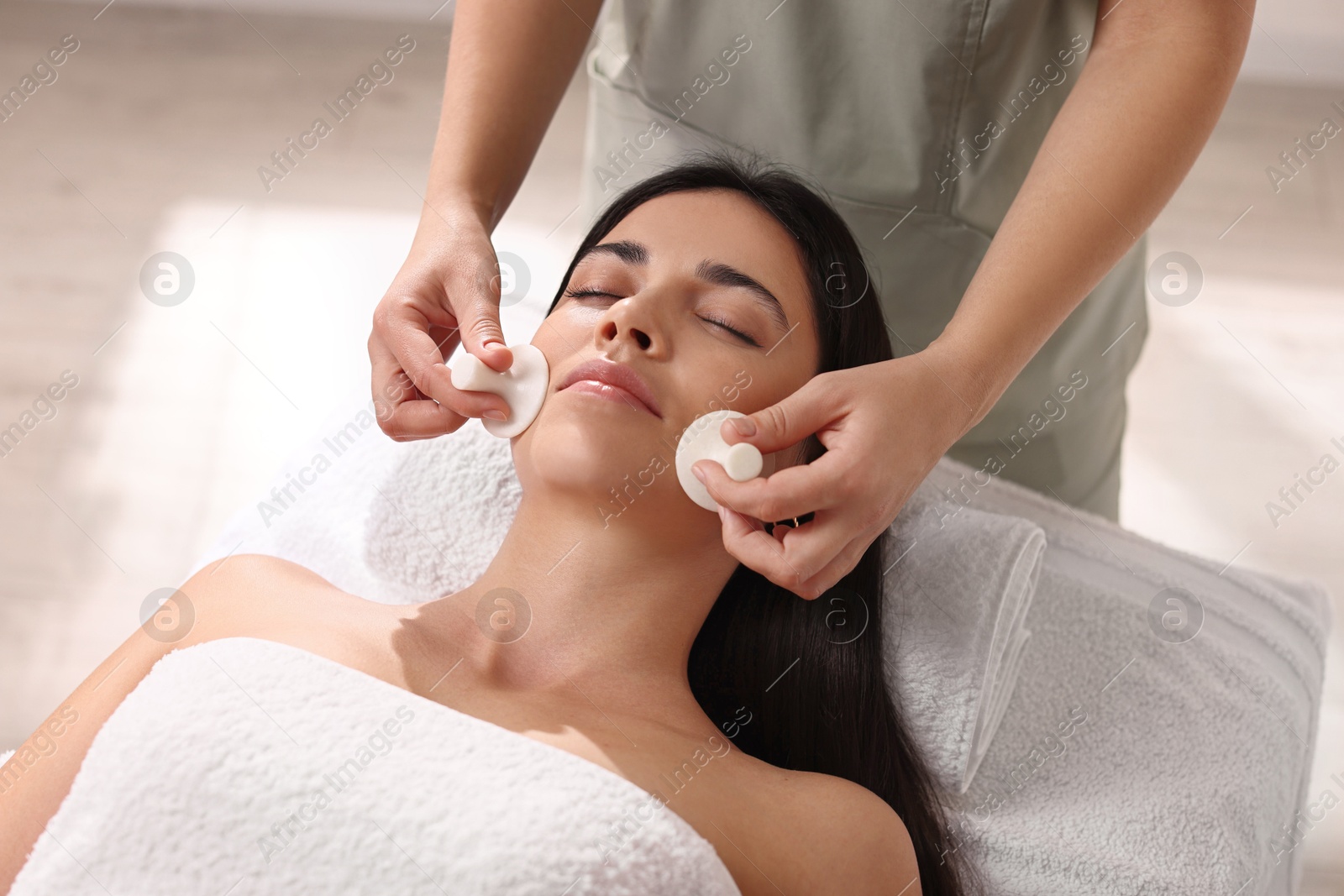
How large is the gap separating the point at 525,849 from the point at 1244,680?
40.9 inches

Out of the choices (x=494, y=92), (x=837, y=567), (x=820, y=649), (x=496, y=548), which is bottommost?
(x=820, y=649)

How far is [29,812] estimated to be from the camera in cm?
108

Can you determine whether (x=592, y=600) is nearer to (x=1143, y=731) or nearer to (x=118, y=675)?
(x=118, y=675)

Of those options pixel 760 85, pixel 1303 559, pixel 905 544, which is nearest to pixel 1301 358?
pixel 1303 559

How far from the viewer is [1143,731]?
1400mm

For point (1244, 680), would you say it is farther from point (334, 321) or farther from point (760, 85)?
point (334, 321)

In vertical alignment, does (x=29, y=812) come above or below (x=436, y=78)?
above

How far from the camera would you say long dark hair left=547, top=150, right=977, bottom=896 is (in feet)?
4.24

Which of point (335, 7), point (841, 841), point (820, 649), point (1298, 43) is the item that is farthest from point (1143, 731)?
point (335, 7)

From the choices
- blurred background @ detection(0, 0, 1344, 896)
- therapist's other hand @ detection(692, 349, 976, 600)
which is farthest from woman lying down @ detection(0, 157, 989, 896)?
blurred background @ detection(0, 0, 1344, 896)

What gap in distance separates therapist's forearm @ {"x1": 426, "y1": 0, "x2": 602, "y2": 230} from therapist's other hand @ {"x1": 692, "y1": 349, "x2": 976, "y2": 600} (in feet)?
1.73

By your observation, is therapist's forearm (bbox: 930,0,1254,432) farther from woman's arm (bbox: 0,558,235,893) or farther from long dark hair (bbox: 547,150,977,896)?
woman's arm (bbox: 0,558,235,893)

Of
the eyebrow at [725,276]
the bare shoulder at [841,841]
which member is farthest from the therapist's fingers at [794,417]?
the bare shoulder at [841,841]

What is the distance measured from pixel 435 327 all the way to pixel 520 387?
15 cm
